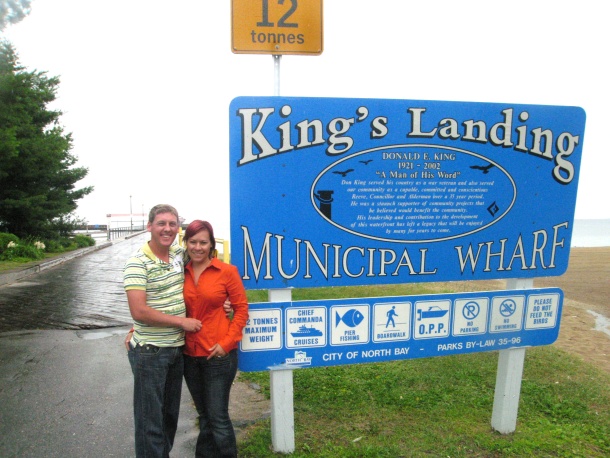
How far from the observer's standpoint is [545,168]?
11.8ft

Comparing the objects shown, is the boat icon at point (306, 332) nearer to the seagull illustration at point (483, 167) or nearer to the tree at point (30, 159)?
the seagull illustration at point (483, 167)

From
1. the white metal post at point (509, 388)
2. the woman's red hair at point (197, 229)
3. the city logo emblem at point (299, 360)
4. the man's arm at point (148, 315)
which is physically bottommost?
the white metal post at point (509, 388)

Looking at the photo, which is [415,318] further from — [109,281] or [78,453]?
[109,281]

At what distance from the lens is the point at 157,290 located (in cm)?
270

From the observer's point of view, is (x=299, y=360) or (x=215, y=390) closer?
(x=215, y=390)

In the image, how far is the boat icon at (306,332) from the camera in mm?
3303

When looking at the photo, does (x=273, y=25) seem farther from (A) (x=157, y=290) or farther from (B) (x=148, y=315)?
(B) (x=148, y=315)

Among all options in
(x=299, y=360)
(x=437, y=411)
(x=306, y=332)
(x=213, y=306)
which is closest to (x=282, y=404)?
(x=299, y=360)

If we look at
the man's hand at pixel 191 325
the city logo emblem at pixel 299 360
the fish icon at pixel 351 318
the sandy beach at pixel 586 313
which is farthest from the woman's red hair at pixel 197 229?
the sandy beach at pixel 586 313

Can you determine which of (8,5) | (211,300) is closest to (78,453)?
(211,300)

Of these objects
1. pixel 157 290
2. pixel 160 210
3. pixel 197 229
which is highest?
pixel 160 210

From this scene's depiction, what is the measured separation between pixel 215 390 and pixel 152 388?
38 centimetres

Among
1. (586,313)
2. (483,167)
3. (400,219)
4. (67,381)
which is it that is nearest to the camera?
(400,219)

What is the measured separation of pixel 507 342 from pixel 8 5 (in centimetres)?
600
